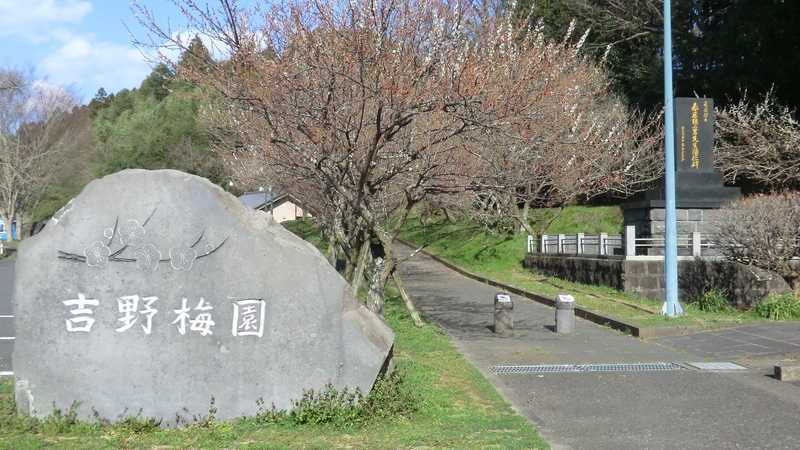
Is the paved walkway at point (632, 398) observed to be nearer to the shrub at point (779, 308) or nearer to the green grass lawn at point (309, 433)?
the green grass lawn at point (309, 433)

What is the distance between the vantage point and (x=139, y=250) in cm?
680

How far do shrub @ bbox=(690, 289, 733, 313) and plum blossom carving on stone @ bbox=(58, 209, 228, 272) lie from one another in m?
12.1

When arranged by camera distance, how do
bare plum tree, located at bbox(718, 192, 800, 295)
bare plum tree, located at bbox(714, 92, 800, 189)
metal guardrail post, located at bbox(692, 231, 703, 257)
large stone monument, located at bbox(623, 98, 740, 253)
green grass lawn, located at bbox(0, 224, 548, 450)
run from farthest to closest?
bare plum tree, located at bbox(714, 92, 800, 189), large stone monument, located at bbox(623, 98, 740, 253), metal guardrail post, located at bbox(692, 231, 703, 257), bare plum tree, located at bbox(718, 192, 800, 295), green grass lawn, located at bbox(0, 224, 548, 450)

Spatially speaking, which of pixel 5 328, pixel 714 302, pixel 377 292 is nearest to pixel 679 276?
pixel 714 302

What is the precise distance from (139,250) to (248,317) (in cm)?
108

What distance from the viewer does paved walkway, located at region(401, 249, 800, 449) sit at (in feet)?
21.9

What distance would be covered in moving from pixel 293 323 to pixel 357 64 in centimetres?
378

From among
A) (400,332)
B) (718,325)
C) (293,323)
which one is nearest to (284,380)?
(293,323)

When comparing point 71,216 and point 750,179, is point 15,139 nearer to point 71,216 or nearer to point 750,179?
point 750,179

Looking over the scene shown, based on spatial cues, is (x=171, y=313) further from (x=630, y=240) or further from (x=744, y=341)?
(x=630, y=240)

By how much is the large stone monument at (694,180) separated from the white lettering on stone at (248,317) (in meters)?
13.5

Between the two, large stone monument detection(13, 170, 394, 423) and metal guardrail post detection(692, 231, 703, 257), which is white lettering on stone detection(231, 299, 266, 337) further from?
metal guardrail post detection(692, 231, 703, 257)

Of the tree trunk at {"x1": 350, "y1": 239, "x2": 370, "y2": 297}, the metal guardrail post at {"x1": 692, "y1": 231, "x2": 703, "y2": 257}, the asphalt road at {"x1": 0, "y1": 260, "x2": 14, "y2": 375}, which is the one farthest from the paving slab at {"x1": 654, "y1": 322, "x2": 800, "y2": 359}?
the asphalt road at {"x1": 0, "y1": 260, "x2": 14, "y2": 375}

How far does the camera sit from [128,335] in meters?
6.74
